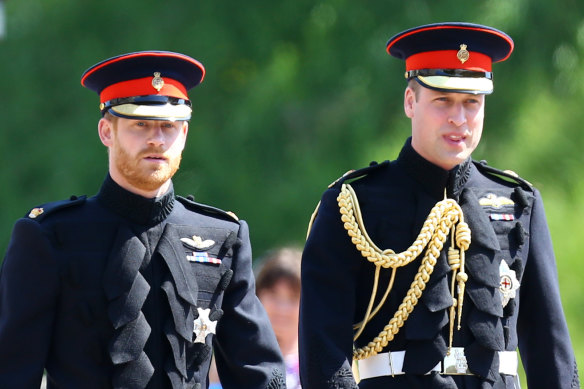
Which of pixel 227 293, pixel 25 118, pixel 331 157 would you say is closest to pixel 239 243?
pixel 227 293

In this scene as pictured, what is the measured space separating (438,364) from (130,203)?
1286 millimetres

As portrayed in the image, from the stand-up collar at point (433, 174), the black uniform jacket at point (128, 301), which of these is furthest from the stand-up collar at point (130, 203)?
the stand-up collar at point (433, 174)

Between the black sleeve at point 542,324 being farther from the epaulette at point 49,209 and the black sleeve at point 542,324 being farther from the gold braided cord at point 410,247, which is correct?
the epaulette at point 49,209

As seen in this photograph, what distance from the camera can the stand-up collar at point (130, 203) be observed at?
18.7 feet

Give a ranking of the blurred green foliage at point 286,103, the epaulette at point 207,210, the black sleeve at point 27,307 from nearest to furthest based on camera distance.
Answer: the black sleeve at point 27,307, the epaulette at point 207,210, the blurred green foliage at point 286,103

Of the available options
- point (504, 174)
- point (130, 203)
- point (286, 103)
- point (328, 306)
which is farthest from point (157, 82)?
point (286, 103)

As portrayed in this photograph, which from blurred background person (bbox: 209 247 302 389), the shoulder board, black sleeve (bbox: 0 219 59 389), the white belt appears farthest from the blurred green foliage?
black sleeve (bbox: 0 219 59 389)

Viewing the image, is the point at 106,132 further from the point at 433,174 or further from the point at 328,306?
the point at 433,174

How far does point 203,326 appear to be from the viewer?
5.66 m

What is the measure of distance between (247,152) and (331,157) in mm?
602

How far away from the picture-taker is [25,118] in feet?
36.2

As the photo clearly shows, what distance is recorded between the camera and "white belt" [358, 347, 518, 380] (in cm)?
557

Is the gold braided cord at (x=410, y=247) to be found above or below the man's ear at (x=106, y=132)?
below

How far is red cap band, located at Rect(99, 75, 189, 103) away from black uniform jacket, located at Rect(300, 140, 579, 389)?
71cm
